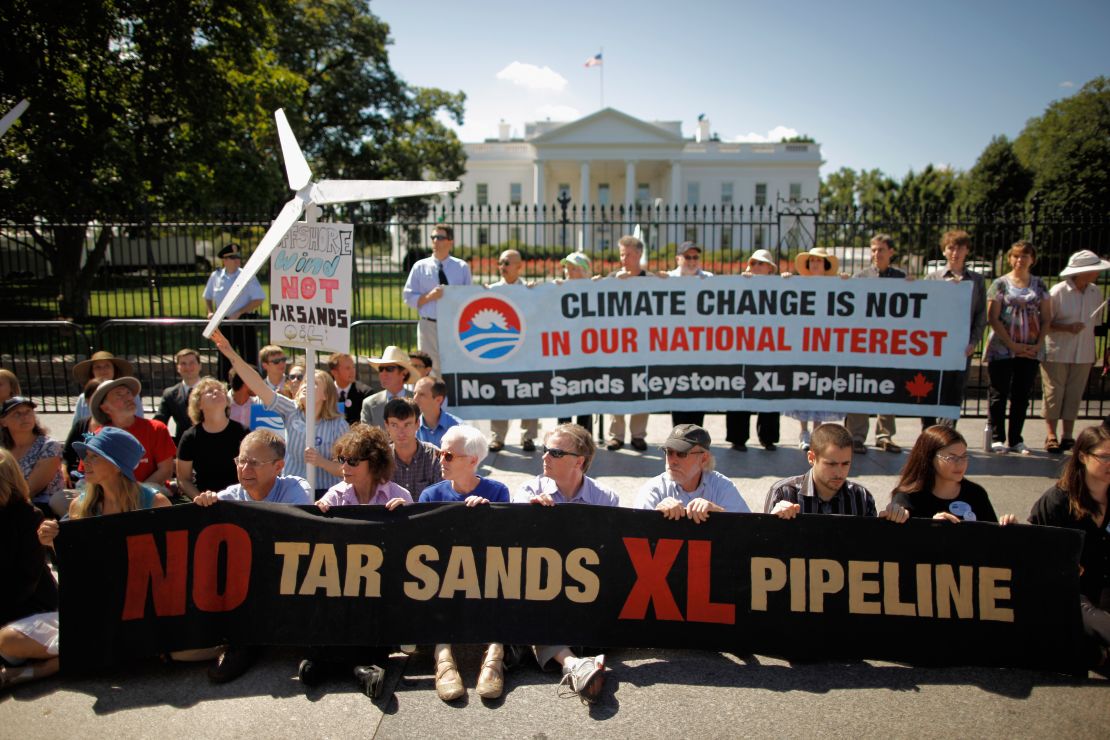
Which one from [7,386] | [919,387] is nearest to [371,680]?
[7,386]

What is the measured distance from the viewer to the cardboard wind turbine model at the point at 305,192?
5012mm

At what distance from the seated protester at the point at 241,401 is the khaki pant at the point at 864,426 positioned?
5923 millimetres

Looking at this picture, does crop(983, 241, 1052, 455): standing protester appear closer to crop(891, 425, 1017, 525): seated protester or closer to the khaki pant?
the khaki pant

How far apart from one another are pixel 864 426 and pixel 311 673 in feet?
20.7

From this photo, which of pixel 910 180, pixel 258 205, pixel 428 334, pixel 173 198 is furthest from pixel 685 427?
pixel 910 180

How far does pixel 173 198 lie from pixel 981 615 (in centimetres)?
2250

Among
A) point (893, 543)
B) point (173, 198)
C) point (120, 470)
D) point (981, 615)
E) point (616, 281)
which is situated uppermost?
point (173, 198)

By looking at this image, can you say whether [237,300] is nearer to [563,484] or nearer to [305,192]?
[305,192]

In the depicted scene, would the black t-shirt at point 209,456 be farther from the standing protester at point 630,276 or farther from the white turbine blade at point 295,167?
the standing protester at point 630,276

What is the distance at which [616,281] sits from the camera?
7.56 metres

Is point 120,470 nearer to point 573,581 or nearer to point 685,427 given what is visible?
point 573,581

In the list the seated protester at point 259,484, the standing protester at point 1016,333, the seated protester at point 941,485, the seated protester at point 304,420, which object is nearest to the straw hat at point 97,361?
the seated protester at point 304,420

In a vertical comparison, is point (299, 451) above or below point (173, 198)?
below

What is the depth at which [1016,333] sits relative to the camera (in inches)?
310
